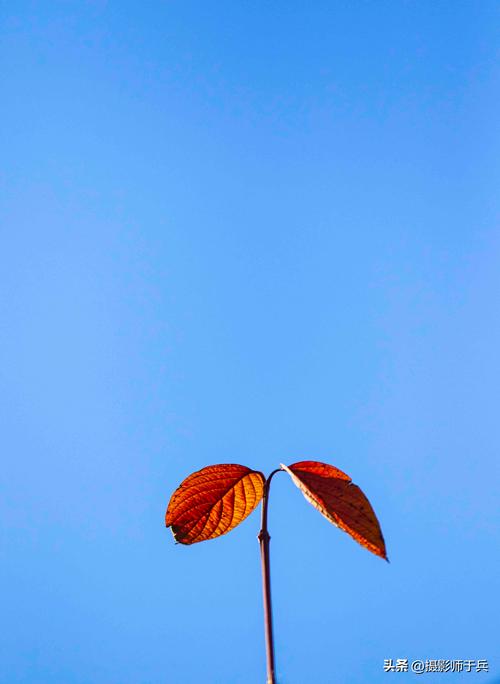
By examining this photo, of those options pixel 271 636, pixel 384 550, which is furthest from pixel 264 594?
pixel 384 550

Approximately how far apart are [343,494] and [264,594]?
0.15 meters

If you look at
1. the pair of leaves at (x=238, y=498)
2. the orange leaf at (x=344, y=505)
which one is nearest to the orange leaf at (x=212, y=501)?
Answer: the pair of leaves at (x=238, y=498)

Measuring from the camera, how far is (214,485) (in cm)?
87

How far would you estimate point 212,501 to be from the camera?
33.5 inches

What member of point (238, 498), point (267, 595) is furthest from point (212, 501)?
point (267, 595)

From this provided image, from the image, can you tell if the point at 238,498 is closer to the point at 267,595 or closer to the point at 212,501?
the point at 212,501

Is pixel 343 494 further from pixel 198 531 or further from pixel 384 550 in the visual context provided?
pixel 198 531

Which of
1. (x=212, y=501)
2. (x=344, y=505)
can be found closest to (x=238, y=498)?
(x=212, y=501)

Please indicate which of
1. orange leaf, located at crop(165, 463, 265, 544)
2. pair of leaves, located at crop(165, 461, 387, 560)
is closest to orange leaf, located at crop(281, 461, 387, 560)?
pair of leaves, located at crop(165, 461, 387, 560)

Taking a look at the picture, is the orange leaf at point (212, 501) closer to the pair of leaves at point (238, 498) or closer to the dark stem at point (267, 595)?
the pair of leaves at point (238, 498)

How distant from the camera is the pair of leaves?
0.72m

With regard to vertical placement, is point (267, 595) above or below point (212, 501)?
Answer: below

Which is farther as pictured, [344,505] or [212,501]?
[212,501]

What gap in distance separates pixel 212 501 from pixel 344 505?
216mm
